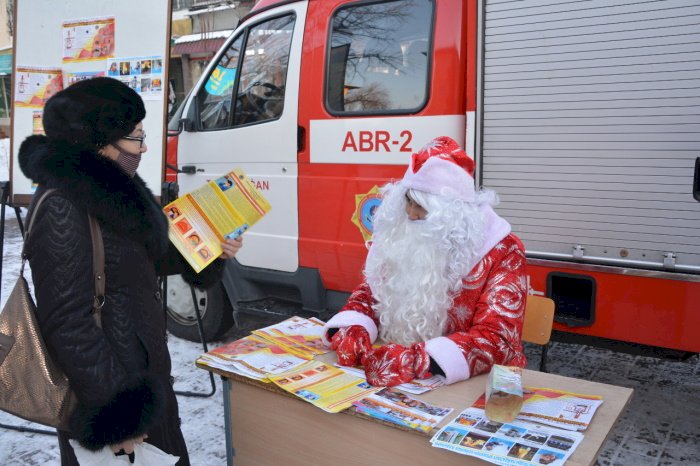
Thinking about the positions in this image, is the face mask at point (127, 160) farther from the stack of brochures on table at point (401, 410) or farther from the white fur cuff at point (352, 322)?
the stack of brochures on table at point (401, 410)

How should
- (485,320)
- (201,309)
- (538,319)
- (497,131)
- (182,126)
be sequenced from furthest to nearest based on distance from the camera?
(201,309)
(182,126)
(497,131)
(538,319)
(485,320)

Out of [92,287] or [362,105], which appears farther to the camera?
[362,105]

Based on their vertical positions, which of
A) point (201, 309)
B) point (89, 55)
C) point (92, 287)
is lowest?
point (201, 309)

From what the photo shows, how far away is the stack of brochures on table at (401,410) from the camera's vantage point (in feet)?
5.57

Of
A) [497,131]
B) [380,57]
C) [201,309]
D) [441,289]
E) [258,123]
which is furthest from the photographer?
[201,309]

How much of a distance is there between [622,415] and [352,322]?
2169 millimetres

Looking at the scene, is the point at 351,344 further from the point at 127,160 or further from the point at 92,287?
the point at 127,160

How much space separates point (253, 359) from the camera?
6.98ft

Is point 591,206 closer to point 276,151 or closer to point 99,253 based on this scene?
point 276,151

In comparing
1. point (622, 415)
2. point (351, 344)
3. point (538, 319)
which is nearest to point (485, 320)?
point (351, 344)

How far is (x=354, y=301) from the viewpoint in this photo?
241 cm

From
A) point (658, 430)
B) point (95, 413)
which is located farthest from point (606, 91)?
point (95, 413)

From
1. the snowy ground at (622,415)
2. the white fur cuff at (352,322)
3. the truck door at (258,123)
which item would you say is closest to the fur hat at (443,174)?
the white fur cuff at (352,322)

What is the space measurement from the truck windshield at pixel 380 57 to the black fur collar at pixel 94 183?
1998 mm
